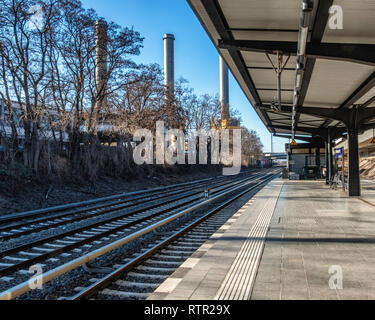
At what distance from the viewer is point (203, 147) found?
52.0m

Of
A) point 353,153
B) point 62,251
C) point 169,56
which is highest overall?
point 169,56

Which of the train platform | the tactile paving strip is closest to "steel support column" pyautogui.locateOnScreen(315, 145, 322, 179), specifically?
the train platform

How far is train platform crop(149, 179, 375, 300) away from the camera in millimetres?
4172

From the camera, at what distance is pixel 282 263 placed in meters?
5.47

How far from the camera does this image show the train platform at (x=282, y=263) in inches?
164

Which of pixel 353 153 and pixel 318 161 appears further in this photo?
pixel 318 161

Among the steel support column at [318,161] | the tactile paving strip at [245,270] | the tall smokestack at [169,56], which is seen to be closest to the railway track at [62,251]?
the tactile paving strip at [245,270]

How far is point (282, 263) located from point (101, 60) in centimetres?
2148

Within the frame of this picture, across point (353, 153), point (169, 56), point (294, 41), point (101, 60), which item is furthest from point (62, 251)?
point (169, 56)

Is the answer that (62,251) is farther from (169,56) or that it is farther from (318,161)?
(169,56)

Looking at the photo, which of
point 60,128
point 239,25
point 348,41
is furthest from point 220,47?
point 60,128

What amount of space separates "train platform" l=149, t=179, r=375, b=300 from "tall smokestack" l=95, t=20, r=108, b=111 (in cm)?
1754

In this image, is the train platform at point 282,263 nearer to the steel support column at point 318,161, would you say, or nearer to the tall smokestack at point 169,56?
the steel support column at point 318,161

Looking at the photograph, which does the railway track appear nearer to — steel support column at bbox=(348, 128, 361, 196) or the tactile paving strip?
the tactile paving strip
